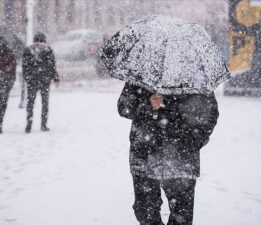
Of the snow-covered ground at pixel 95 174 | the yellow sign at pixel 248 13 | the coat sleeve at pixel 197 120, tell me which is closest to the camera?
the coat sleeve at pixel 197 120

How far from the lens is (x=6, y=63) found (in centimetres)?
882

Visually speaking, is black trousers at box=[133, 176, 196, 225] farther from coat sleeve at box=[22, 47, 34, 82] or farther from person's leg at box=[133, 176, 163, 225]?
coat sleeve at box=[22, 47, 34, 82]

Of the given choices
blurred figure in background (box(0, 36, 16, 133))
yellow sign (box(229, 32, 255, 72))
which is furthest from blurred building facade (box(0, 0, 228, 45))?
blurred figure in background (box(0, 36, 16, 133))

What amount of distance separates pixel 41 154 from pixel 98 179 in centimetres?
165

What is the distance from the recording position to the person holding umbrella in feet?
11.1

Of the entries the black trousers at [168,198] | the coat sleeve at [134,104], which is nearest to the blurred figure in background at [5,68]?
the coat sleeve at [134,104]

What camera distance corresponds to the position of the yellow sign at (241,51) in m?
14.6

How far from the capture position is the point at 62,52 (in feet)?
85.2

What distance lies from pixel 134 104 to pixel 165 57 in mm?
417

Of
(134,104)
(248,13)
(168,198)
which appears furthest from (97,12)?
(168,198)

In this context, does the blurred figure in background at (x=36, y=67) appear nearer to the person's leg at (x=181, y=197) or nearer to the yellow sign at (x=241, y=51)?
the person's leg at (x=181, y=197)

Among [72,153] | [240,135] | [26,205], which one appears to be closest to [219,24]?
[240,135]

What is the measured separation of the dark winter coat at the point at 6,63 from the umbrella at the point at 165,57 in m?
5.53

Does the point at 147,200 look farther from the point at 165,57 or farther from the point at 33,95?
the point at 33,95
